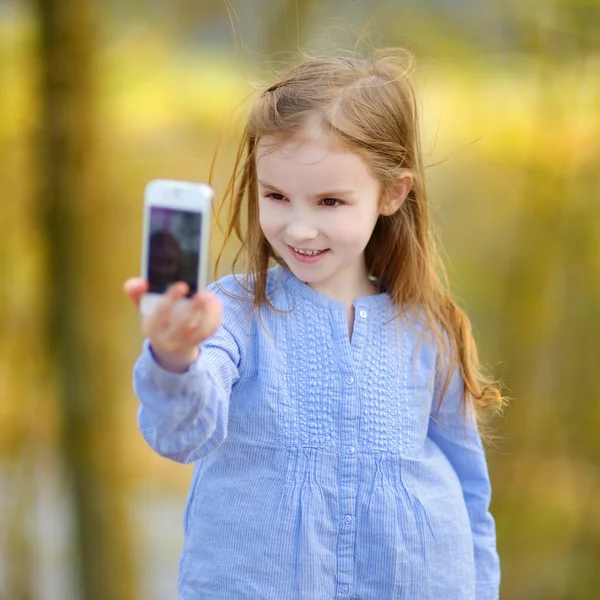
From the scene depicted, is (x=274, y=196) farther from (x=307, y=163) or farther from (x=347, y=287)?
(x=347, y=287)

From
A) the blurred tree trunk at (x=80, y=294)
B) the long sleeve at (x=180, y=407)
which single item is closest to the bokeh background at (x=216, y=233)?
the blurred tree trunk at (x=80, y=294)

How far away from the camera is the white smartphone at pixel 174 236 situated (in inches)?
40.6

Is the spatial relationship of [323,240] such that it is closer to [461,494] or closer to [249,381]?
[249,381]

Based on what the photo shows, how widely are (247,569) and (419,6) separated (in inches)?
83.7

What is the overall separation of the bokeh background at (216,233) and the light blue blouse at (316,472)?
1.52 metres

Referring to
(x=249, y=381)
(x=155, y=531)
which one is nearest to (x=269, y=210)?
(x=249, y=381)

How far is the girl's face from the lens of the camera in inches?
50.8

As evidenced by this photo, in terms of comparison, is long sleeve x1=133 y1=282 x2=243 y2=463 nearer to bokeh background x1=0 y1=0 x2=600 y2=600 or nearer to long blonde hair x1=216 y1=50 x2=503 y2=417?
long blonde hair x1=216 y1=50 x2=503 y2=417

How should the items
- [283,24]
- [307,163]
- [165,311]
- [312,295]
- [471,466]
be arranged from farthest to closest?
1. [283,24]
2. [471,466]
3. [312,295]
4. [307,163]
5. [165,311]

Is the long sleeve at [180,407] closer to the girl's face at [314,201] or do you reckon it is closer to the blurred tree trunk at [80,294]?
the girl's face at [314,201]

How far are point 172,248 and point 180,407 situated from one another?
0.68ft

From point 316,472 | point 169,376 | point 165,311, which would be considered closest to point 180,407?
point 169,376

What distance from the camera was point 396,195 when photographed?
1470 mm

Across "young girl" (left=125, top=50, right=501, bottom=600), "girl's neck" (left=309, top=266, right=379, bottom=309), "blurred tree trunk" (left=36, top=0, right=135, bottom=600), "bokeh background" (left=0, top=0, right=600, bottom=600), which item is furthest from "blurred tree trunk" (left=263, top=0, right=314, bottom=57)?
"girl's neck" (left=309, top=266, right=379, bottom=309)
